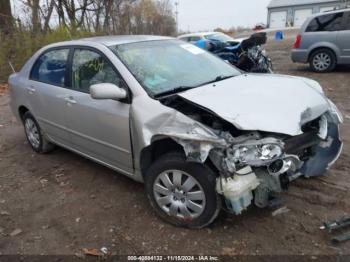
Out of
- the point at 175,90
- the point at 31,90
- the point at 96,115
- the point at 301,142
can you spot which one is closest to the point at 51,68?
the point at 31,90

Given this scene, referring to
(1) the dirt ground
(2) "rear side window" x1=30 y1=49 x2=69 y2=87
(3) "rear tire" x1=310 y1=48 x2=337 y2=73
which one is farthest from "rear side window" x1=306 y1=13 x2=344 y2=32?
(2) "rear side window" x1=30 y1=49 x2=69 y2=87

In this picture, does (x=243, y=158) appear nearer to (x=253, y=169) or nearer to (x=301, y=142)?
(x=253, y=169)

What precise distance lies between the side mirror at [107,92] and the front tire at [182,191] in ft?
2.27

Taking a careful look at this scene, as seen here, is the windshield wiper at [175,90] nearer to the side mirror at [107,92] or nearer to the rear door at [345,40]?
the side mirror at [107,92]

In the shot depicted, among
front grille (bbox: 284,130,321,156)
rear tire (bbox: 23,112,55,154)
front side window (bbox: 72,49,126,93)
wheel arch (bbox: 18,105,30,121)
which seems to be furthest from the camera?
wheel arch (bbox: 18,105,30,121)

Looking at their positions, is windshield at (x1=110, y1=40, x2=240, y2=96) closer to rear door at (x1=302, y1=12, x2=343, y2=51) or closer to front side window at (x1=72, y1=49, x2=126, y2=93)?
front side window at (x1=72, y1=49, x2=126, y2=93)

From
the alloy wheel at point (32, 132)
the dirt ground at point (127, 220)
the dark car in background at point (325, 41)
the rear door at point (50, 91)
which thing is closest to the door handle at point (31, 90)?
the rear door at point (50, 91)

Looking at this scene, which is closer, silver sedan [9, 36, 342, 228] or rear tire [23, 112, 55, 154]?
silver sedan [9, 36, 342, 228]

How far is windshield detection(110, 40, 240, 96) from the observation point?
10.4 feet

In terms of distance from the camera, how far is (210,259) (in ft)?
8.51

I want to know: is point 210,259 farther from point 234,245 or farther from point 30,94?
point 30,94

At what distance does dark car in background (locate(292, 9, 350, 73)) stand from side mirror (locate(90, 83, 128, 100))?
804cm

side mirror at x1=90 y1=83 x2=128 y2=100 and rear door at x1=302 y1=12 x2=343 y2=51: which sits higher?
rear door at x1=302 y1=12 x2=343 y2=51

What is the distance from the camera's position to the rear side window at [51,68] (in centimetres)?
393
